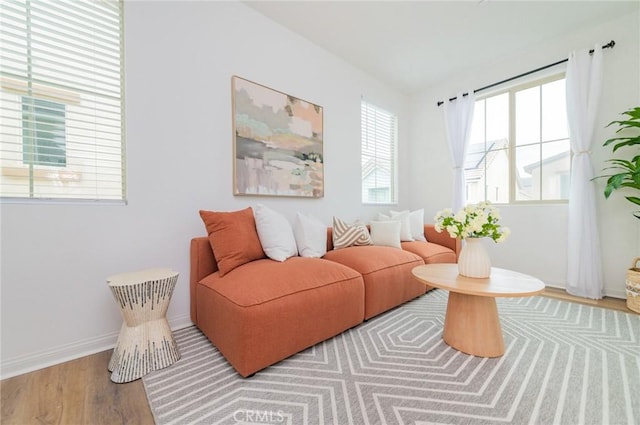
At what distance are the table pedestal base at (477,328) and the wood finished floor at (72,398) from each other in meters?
1.68

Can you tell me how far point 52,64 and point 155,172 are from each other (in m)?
0.80

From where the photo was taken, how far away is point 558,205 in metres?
2.84

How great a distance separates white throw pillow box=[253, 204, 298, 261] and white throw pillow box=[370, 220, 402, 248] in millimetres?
1139

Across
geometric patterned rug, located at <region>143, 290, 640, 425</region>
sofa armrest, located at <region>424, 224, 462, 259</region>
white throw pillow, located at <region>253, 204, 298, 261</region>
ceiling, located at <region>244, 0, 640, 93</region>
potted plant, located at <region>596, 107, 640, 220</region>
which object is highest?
ceiling, located at <region>244, 0, 640, 93</region>

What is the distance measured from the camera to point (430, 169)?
398 cm

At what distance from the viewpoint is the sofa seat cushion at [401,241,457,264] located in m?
2.59

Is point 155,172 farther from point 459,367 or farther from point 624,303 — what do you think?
point 624,303

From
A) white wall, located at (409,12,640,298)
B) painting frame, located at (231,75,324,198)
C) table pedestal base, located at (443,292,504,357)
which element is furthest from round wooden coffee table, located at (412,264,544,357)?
white wall, located at (409,12,640,298)

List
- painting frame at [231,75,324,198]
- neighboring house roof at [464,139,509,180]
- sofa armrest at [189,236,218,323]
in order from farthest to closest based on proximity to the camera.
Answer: neighboring house roof at [464,139,509,180], painting frame at [231,75,324,198], sofa armrest at [189,236,218,323]

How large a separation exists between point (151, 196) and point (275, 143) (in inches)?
46.2

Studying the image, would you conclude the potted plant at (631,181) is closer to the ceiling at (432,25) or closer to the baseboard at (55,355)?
the ceiling at (432,25)

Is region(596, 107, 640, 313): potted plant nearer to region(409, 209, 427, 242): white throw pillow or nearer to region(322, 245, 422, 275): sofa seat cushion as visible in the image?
region(409, 209, 427, 242): white throw pillow

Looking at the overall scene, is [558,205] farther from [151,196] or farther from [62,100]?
[62,100]

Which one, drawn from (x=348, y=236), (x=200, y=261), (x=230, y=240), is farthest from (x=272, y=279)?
(x=348, y=236)
